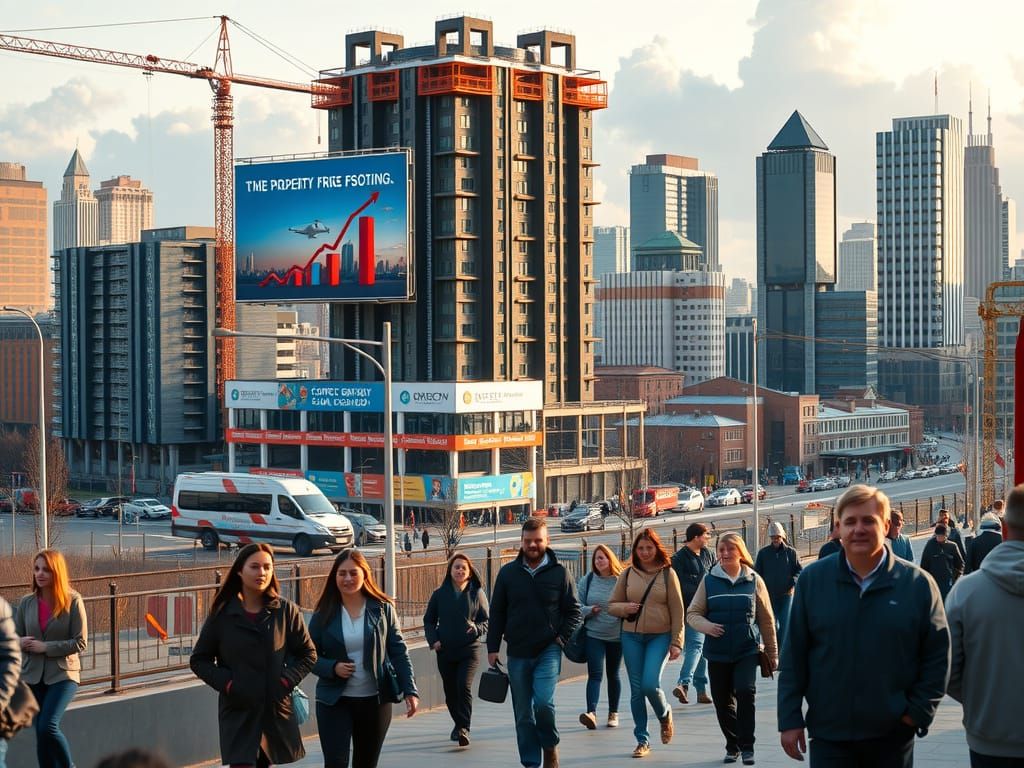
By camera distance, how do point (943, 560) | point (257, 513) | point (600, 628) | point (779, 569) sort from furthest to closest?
point (257, 513), point (943, 560), point (779, 569), point (600, 628)

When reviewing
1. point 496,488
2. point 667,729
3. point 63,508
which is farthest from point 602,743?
point 496,488

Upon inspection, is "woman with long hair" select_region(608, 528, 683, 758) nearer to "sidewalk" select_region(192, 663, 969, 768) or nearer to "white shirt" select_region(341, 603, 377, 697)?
"sidewalk" select_region(192, 663, 969, 768)

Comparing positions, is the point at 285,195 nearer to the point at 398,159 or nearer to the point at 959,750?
the point at 398,159

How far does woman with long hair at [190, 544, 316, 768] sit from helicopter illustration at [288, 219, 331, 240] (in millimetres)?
83562

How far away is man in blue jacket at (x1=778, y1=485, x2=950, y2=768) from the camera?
655 cm

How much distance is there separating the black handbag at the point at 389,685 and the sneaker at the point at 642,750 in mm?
2868

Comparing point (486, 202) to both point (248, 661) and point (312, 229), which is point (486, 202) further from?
point (248, 661)

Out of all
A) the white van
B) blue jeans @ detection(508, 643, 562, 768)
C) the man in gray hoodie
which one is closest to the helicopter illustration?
the white van

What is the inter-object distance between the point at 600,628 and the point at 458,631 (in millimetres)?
1170

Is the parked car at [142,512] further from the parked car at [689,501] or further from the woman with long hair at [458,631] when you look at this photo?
the woman with long hair at [458,631]

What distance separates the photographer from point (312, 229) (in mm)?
91875

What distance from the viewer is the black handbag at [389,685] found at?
362 inches

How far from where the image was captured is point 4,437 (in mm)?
140375

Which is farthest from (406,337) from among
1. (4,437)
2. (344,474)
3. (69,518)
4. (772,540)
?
(772,540)
